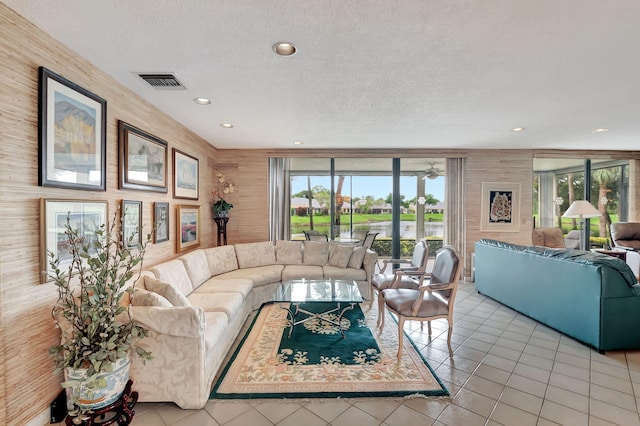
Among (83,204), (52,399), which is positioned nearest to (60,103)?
(83,204)

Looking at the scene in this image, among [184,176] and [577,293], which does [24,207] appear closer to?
[184,176]

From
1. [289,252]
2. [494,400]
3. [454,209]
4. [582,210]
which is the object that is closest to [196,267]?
[289,252]

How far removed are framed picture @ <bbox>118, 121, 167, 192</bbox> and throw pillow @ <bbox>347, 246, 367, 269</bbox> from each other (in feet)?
9.42

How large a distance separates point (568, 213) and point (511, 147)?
1.52 meters

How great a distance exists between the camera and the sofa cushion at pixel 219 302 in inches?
104

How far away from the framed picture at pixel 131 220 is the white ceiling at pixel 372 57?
3.76ft

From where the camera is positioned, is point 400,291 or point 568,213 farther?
point 568,213

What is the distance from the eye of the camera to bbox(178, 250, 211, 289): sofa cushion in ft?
10.9

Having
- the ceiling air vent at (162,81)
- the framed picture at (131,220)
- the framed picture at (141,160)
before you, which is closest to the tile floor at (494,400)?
the framed picture at (131,220)

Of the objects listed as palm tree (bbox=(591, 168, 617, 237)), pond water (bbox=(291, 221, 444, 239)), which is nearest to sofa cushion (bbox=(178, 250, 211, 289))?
pond water (bbox=(291, 221, 444, 239))

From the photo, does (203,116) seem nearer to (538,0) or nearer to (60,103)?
(60,103)

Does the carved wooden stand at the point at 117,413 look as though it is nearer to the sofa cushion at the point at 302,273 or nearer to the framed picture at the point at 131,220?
the framed picture at the point at 131,220

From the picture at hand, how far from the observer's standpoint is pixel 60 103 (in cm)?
187

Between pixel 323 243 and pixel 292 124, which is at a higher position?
pixel 292 124
